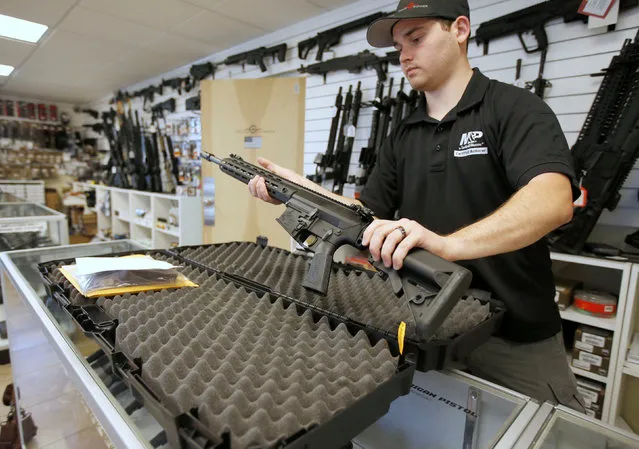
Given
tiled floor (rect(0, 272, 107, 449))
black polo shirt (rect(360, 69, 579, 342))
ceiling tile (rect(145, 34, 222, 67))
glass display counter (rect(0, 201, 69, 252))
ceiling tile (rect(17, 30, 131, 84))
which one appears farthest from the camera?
ceiling tile (rect(17, 30, 131, 84))

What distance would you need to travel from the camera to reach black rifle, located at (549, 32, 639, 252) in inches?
62.0

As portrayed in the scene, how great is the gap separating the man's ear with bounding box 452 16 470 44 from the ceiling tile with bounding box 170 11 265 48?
2.63 meters

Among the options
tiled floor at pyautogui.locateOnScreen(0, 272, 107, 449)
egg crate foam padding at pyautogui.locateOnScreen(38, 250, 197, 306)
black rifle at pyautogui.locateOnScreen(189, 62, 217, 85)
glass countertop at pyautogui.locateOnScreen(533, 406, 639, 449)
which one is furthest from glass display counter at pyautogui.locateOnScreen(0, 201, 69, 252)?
glass countertop at pyautogui.locateOnScreen(533, 406, 639, 449)

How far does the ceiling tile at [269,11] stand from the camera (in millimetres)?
2850

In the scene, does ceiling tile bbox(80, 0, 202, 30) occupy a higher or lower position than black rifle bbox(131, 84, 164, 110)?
higher

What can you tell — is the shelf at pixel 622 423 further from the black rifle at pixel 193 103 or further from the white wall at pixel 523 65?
the black rifle at pixel 193 103

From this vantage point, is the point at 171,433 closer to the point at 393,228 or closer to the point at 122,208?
the point at 393,228

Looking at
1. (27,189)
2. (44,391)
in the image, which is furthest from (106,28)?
(27,189)

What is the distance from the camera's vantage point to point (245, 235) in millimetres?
3568

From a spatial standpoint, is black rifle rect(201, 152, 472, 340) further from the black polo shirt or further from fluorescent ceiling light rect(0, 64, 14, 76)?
fluorescent ceiling light rect(0, 64, 14, 76)

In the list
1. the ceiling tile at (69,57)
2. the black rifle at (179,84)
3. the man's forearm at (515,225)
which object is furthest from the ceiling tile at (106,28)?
the man's forearm at (515,225)

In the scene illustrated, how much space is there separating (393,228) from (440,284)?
147mm

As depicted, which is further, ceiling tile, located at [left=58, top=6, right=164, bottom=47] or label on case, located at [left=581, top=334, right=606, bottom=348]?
ceiling tile, located at [left=58, top=6, right=164, bottom=47]

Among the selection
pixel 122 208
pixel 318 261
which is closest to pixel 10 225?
pixel 318 261
